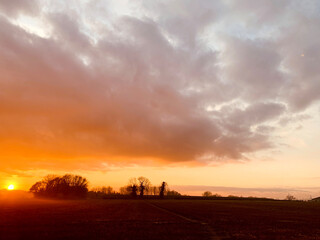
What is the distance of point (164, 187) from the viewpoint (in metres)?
196

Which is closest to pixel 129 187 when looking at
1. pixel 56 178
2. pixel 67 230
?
pixel 56 178

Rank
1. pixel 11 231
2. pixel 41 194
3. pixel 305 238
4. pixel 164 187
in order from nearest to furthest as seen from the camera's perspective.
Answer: pixel 11 231, pixel 305 238, pixel 41 194, pixel 164 187

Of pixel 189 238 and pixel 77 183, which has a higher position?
pixel 77 183

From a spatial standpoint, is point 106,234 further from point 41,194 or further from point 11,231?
point 41,194

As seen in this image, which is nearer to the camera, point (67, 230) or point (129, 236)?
point (129, 236)

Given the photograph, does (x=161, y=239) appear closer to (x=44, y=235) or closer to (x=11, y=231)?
(x=44, y=235)

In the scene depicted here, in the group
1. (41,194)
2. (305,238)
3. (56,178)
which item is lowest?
(305,238)

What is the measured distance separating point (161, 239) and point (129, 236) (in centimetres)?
281

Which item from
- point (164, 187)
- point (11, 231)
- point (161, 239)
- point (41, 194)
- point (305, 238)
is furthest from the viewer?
point (164, 187)

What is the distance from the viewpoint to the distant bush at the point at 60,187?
535 ft

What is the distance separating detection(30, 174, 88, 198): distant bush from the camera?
535ft

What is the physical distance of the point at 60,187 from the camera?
164875 mm

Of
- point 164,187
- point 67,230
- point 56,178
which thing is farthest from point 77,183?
point 67,230

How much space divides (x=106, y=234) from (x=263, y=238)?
13.6 m
